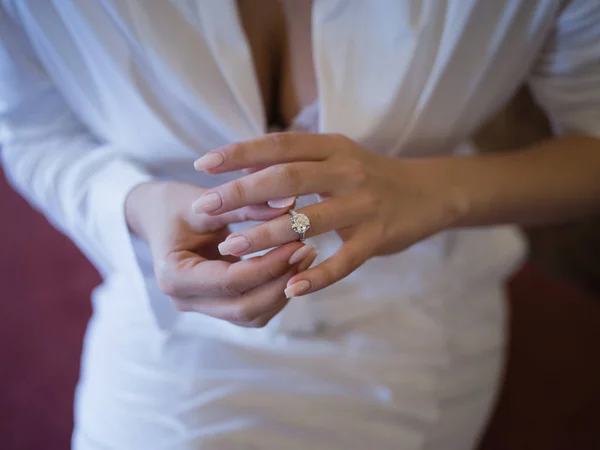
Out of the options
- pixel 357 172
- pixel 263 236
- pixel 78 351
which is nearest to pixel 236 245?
pixel 263 236

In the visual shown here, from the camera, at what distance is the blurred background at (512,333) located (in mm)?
1020

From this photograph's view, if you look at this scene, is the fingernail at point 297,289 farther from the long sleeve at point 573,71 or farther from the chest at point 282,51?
the long sleeve at point 573,71

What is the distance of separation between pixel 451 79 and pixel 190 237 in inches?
13.1

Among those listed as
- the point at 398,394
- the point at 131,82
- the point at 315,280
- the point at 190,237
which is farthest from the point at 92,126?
the point at 398,394

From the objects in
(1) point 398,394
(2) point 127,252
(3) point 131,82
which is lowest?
(1) point 398,394

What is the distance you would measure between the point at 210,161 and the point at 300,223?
0.09 metres

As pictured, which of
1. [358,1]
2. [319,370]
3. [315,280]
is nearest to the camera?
[315,280]

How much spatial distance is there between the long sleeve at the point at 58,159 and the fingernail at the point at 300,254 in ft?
0.77

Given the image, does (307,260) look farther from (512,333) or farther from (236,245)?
(512,333)

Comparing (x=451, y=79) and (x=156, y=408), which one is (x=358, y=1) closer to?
(x=451, y=79)

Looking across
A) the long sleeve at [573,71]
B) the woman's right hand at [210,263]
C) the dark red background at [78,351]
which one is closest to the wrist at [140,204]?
the woman's right hand at [210,263]

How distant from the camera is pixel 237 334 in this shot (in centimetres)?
63

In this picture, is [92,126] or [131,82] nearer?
[131,82]

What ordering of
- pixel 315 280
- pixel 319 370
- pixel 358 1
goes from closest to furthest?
1. pixel 315 280
2. pixel 358 1
3. pixel 319 370
